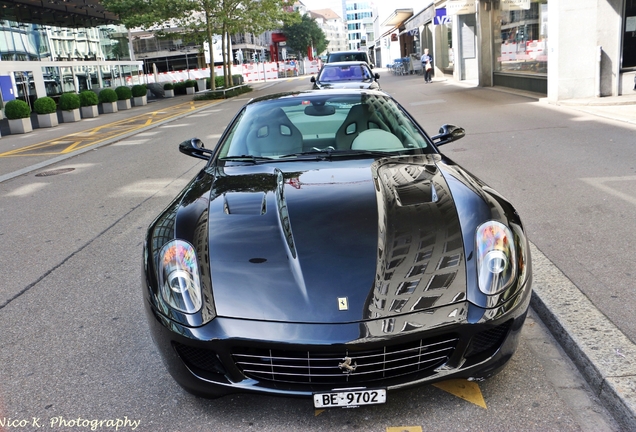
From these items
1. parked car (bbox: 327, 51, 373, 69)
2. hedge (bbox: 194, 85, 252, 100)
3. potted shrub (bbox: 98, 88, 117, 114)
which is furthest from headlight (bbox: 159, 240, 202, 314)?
hedge (bbox: 194, 85, 252, 100)

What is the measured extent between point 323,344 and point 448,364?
566 millimetres

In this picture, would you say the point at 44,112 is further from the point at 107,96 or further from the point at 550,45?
the point at 550,45

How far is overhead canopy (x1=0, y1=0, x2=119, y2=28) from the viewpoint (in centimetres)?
3227

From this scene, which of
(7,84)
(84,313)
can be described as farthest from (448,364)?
(7,84)

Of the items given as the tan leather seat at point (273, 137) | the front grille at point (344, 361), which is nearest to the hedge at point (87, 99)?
the tan leather seat at point (273, 137)

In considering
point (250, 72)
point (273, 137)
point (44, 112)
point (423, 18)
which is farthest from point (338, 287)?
point (250, 72)

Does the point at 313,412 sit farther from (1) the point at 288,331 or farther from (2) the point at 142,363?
(2) the point at 142,363

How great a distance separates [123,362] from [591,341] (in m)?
2.53

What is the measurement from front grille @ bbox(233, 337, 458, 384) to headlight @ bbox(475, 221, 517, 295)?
0.32 m

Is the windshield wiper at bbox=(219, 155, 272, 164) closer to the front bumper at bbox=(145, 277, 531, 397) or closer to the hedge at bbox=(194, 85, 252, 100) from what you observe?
the front bumper at bbox=(145, 277, 531, 397)

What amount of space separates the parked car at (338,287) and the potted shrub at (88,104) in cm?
2594

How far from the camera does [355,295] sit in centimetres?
272

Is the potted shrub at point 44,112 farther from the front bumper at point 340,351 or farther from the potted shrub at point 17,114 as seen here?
the front bumper at point 340,351

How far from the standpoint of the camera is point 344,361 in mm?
2594
